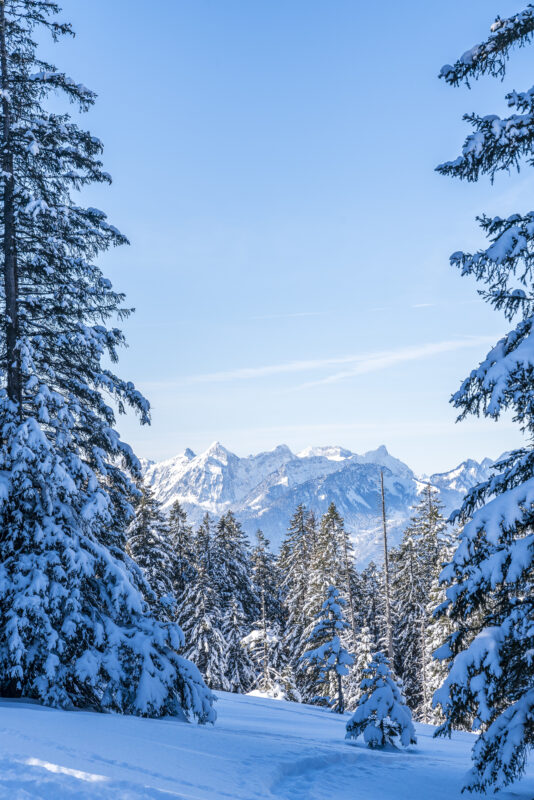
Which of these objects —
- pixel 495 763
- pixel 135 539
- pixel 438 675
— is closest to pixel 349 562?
pixel 438 675

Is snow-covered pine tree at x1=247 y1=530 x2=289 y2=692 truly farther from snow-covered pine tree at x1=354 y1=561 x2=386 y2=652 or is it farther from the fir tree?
snow-covered pine tree at x1=354 y1=561 x2=386 y2=652

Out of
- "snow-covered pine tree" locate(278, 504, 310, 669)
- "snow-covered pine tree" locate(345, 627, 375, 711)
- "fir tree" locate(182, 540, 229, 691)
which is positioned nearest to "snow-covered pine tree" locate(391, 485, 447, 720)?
"snow-covered pine tree" locate(345, 627, 375, 711)

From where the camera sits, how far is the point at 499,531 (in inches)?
248

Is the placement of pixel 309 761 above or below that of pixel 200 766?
below

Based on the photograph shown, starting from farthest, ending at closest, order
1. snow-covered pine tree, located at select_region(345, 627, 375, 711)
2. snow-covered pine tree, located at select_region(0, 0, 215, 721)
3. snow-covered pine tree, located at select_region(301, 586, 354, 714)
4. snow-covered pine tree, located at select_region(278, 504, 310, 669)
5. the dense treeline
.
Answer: snow-covered pine tree, located at select_region(278, 504, 310, 669), snow-covered pine tree, located at select_region(345, 627, 375, 711), the dense treeline, snow-covered pine tree, located at select_region(301, 586, 354, 714), snow-covered pine tree, located at select_region(0, 0, 215, 721)

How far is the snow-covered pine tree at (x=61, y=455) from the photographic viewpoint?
9266mm

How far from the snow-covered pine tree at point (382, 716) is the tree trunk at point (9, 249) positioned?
898cm

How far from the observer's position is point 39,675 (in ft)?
29.6

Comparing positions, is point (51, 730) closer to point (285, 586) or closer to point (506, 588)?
point (506, 588)

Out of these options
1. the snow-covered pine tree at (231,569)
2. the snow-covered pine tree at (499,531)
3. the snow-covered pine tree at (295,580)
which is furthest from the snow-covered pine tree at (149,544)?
the snow-covered pine tree at (499,531)

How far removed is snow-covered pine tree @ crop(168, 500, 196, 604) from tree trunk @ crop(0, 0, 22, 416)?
87.1 feet

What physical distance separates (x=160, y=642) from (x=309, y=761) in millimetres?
3168

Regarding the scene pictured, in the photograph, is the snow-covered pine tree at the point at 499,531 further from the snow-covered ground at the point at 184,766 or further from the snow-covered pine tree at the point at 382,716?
the snow-covered pine tree at the point at 382,716

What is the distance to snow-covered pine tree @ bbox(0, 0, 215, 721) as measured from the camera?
927 centimetres
